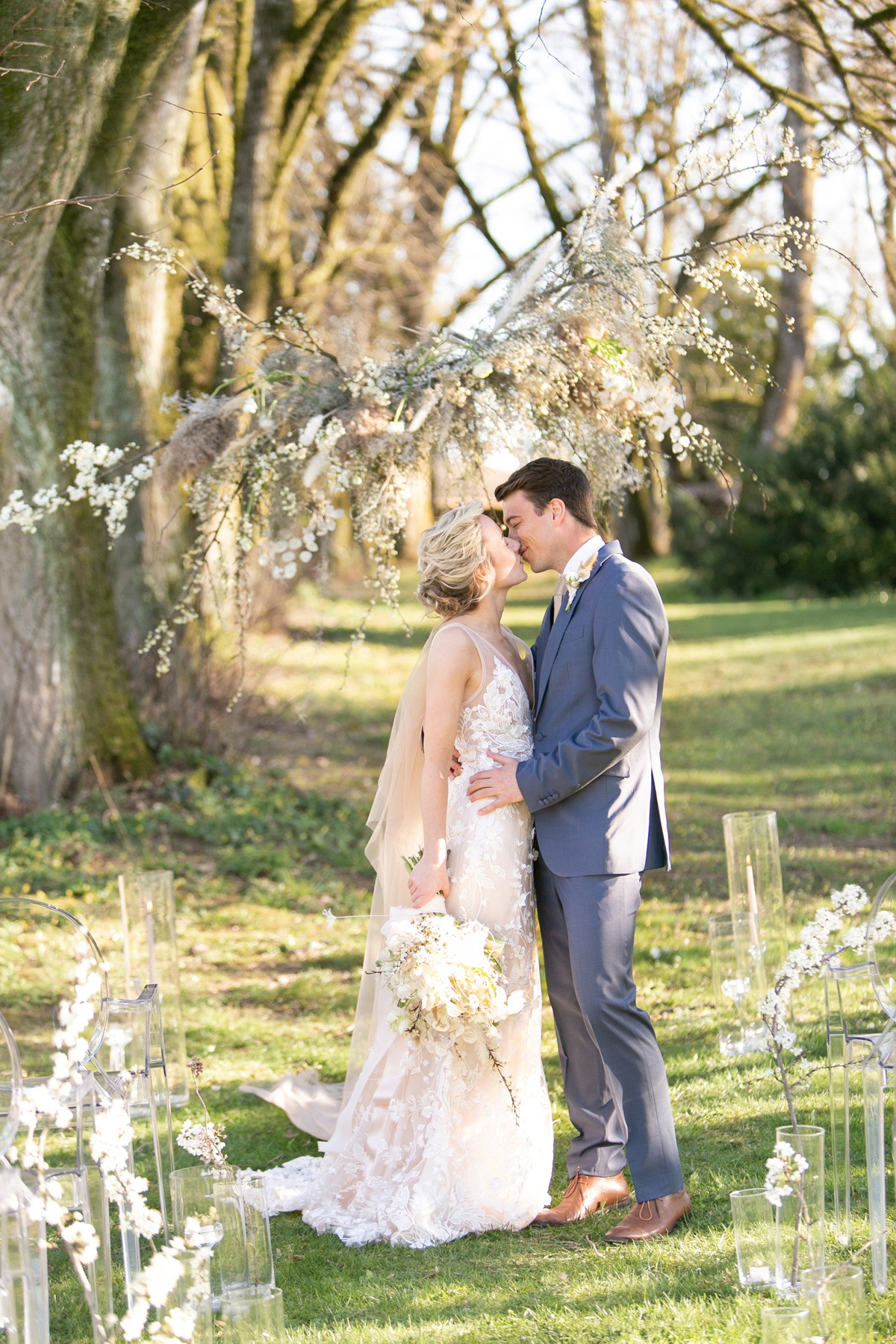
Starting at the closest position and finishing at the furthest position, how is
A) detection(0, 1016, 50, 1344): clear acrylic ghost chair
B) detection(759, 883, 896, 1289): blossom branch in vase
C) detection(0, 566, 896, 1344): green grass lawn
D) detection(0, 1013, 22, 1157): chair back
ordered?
detection(0, 1016, 50, 1344): clear acrylic ghost chair, detection(0, 1013, 22, 1157): chair back, detection(759, 883, 896, 1289): blossom branch in vase, detection(0, 566, 896, 1344): green grass lawn

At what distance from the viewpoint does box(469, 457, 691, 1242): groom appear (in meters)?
3.82

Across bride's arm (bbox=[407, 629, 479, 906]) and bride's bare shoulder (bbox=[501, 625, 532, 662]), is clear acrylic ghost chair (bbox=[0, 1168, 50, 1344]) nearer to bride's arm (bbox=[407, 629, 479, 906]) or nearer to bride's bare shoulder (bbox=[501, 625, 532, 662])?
bride's arm (bbox=[407, 629, 479, 906])

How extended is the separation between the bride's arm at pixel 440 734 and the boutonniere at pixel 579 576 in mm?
375

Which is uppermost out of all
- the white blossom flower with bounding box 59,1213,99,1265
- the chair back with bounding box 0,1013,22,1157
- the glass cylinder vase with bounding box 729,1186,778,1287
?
the chair back with bounding box 0,1013,22,1157

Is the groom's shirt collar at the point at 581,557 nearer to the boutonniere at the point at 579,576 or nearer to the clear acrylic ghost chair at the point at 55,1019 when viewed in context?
the boutonniere at the point at 579,576

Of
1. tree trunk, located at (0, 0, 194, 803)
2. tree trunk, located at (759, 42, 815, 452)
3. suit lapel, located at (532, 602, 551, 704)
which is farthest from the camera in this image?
tree trunk, located at (759, 42, 815, 452)

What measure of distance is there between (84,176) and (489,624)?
428cm

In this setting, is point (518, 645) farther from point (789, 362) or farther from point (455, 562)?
point (789, 362)

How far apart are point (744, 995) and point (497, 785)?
1.90 metres

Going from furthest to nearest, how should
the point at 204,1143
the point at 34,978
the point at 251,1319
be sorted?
the point at 34,978 < the point at 204,1143 < the point at 251,1319

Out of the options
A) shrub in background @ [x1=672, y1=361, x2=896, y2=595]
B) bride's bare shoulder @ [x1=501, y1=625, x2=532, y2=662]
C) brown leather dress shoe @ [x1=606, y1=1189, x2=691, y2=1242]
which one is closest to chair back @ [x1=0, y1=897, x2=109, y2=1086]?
bride's bare shoulder @ [x1=501, y1=625, x2=532, y2=662]

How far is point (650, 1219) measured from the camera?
12.5ft

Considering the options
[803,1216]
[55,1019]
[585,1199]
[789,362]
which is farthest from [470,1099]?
[789,362]

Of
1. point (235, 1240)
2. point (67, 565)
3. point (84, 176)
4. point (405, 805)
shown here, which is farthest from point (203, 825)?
point (235, 1240)
